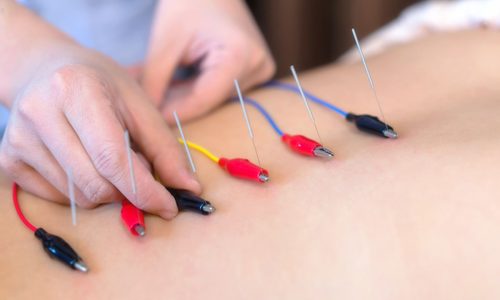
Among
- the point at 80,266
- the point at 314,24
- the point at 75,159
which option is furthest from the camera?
the point at 314,24

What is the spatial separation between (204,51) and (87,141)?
0.51 meters

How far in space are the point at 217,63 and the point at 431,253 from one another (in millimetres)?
657

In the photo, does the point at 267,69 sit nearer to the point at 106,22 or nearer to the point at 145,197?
the point at 106,22

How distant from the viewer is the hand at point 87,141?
743 mm

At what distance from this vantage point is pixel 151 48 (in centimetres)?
116

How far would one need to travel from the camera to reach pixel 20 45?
37.9 inches

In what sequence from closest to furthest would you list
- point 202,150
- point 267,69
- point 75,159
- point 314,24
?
1. point 75,159
2. point 202,150
3. point 267,69
4. point 314,24

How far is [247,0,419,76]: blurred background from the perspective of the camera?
219 centimetres

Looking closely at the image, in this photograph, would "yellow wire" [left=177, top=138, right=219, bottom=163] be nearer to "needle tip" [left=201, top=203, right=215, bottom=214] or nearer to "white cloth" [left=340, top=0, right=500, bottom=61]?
"needle tip" [left=201, top=203, right=215, bottom=214]

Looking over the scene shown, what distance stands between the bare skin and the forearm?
0.68ft

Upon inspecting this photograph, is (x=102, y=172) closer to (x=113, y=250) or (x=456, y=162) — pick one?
(x=113, y=250)

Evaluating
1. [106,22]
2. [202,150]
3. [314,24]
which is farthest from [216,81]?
[314,24]

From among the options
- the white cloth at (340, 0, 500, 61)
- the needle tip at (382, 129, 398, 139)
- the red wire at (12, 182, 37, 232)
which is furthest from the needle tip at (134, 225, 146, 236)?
the white cloth at (340, 0, 500, 61)

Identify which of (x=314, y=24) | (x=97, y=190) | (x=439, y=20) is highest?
(x=97, y=190)
